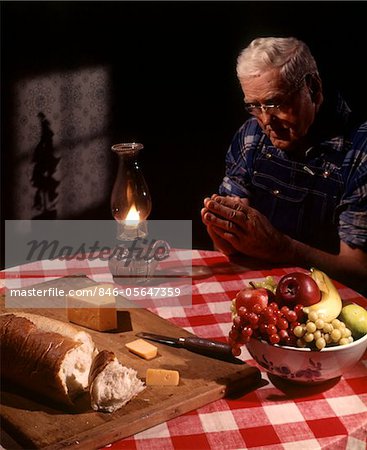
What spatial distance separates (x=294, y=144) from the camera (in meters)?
2.97

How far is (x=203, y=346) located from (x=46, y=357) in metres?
0.40

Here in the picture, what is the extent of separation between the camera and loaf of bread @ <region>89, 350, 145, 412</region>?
1.51 m

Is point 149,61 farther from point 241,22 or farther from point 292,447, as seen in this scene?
point 292,447

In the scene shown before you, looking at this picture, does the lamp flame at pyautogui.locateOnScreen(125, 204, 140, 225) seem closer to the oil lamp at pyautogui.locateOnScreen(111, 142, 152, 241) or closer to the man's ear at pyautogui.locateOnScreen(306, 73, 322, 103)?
the oil lamp at pyautogui.locateOnScreen(111, 142, 152, 241)

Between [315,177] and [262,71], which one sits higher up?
[262,71]

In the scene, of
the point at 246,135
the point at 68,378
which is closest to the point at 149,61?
the point at 246,135

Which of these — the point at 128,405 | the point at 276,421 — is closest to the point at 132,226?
the point at 128,405

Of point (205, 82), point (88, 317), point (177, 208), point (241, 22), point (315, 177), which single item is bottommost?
point (177, 208)

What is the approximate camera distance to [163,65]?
416cm

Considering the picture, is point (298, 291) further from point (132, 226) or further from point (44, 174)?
point (44, 174)

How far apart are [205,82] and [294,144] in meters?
1.31

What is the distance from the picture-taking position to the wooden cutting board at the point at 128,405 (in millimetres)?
1433

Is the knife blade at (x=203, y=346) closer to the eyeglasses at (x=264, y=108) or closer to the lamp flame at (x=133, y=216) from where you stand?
the lamp flame at (x=133, y=216)

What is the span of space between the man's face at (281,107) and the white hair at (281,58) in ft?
0.09
